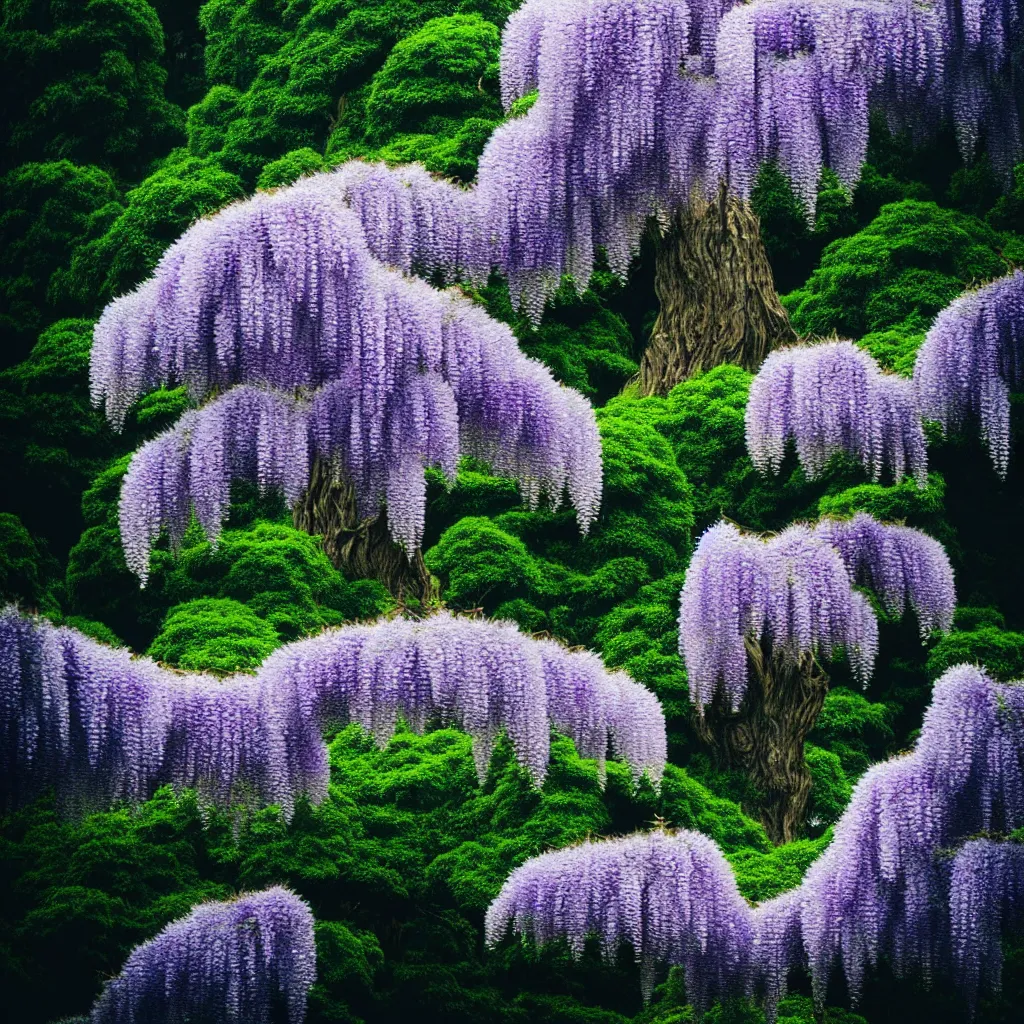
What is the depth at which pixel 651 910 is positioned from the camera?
15023mm

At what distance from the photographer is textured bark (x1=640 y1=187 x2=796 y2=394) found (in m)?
18.3

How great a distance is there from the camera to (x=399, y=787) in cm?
1564

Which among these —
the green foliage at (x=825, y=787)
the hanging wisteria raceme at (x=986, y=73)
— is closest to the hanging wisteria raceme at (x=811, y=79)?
the hanging wisteria raceme at (x=986, y=73)

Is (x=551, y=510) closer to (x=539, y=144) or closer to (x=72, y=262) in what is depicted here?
(x=539, y=144)

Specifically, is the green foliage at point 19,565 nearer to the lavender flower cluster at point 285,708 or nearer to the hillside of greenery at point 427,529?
the hillside of greenery at point 427,529

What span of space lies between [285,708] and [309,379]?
242cm

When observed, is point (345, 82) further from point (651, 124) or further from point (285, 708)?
point (285, 708)

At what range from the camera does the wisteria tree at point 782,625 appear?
16188 millimetres

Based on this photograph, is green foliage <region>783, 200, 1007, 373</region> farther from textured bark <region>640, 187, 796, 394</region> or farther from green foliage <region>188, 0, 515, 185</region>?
green foliage <region>188, 0, 515, 185</region>

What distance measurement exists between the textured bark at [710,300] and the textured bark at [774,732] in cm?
278

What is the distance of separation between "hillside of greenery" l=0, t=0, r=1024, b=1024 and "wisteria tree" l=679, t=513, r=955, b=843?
0.66ft

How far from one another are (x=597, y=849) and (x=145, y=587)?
3754 mm

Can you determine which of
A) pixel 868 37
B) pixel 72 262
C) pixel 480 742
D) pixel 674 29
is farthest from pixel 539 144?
pixel 480 742

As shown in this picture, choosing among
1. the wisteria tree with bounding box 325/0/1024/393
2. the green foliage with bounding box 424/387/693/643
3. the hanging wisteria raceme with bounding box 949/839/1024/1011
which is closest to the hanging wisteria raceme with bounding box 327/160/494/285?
the wisteria tree with bounding box 325/0/1024/393
